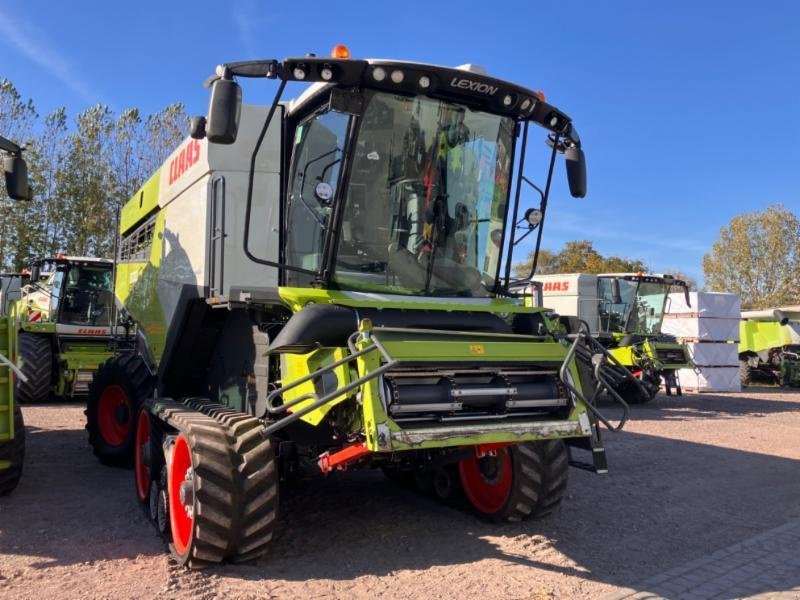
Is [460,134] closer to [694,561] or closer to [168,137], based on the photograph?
[694,561]

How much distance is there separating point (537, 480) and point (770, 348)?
2097cm

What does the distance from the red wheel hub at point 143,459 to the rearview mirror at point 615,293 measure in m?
12.8

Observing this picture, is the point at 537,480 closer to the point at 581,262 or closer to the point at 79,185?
the point at 79,185

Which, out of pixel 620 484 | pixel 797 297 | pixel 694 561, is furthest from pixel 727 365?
pixel 797 297

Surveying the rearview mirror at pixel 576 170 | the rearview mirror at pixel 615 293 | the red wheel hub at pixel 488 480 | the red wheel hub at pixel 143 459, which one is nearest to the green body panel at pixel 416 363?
the red wheel hub at pixel 488 480

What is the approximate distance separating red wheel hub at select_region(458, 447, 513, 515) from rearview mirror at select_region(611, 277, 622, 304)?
1162cm

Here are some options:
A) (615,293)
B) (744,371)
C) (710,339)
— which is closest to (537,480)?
(615,293)

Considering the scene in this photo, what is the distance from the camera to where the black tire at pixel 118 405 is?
269 inches

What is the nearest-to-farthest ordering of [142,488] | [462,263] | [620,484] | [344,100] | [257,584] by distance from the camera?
[257,584]
[344,100]
[462,263]
[142,488]
[620,484]

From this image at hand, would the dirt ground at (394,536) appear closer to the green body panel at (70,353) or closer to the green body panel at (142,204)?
the green body panel at (142,204)

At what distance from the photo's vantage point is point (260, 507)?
397 centimetres

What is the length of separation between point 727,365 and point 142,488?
60.8 feet

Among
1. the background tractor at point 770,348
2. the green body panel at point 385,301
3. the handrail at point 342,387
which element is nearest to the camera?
the handrail at point 342,387

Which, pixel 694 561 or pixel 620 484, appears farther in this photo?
pixel 620 484
